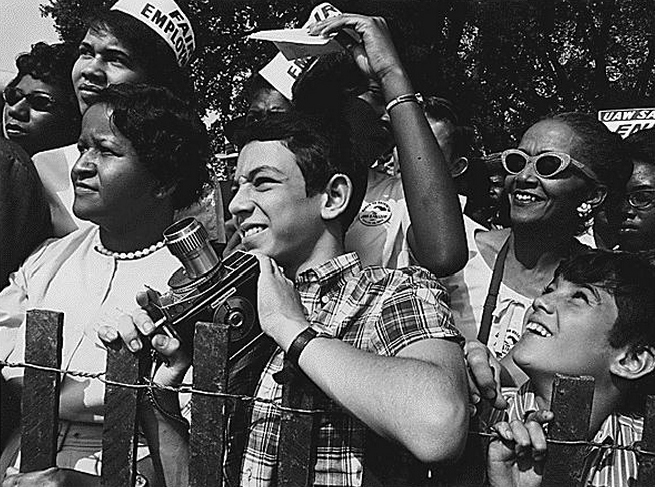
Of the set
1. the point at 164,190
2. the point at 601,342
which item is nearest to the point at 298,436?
the point at 601,342

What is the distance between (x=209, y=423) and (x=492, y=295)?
1.33 m

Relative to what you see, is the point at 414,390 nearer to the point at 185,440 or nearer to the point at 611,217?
the point at 185,440

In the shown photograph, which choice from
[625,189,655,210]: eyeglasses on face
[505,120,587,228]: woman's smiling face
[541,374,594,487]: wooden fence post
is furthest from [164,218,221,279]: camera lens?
[625,189,655,210]: eyeglasses on face

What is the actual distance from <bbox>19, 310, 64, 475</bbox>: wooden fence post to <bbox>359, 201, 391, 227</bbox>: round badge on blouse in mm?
1195

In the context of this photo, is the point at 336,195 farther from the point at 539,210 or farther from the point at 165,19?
the point at 165,19

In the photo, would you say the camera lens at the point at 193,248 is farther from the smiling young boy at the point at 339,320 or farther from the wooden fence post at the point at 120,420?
the wooden fence post at the point at 120,420

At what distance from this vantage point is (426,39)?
485 inches

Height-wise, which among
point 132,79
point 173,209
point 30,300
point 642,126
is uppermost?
point 642,126

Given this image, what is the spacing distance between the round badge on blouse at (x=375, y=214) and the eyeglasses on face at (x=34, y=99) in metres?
1.48

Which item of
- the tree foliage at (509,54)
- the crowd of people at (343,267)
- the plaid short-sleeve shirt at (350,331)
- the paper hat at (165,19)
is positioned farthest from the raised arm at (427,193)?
the tree foliage at (509,54)

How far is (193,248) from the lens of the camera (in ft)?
6.25

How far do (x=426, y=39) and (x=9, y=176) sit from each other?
10.3 m

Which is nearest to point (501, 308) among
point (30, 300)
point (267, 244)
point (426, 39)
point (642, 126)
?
point (267, 244)

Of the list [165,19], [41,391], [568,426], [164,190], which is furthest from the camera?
[165,19]
